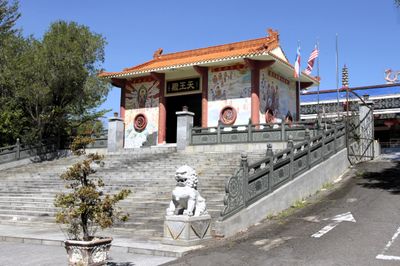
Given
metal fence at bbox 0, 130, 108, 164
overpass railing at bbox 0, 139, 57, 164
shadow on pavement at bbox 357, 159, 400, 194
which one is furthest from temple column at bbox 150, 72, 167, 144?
shadow on pavement at bbox 357, 159, 400, 194

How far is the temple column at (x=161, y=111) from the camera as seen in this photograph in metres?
21.7

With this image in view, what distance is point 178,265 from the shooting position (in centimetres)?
670

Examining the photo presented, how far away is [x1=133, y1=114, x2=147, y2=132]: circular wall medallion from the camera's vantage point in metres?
22.6

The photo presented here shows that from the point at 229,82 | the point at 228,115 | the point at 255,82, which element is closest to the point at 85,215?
the point at 255,82

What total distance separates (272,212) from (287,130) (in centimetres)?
694

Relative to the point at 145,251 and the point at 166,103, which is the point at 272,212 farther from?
the point at 166,103

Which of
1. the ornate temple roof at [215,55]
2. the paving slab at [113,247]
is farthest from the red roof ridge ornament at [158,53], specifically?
the paving slab at [113,247]

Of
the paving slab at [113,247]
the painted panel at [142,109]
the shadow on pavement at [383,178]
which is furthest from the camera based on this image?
the painted panel at [142,109]

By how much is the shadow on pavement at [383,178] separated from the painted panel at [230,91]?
5988 millimetres

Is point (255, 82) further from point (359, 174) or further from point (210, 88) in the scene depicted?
point (359, 174)

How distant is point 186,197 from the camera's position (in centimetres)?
802

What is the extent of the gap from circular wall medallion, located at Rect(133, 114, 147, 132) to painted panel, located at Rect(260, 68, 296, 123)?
6.31m

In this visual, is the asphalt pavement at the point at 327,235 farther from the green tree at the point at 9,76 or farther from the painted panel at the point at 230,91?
the green tree at the point at 9,76

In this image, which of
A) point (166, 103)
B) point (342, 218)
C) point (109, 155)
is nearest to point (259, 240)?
point (342, 218)
